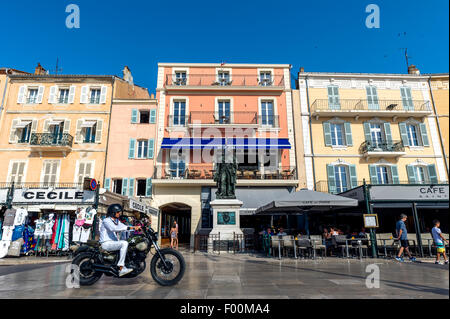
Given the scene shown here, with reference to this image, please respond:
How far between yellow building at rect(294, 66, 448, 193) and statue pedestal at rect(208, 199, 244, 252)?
7.98 meters

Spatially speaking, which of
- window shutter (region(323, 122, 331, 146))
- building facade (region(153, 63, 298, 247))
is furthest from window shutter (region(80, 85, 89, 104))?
window shutter (region(323, 122, 331, 146))

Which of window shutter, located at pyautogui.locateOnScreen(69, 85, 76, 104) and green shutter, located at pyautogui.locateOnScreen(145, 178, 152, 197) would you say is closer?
green shutter, located at pyautogui.locateOnScreen(145, 178, 152, 197)

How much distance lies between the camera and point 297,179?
17625 mm

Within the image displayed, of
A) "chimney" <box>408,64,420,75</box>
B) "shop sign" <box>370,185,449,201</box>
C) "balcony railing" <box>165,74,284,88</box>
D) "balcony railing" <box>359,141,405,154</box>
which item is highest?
"chimney" <box>408,64,420,75</box>

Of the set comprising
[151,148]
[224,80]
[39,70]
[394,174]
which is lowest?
[394,174]

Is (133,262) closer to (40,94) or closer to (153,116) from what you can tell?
(153,116)

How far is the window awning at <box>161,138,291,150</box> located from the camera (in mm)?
17391

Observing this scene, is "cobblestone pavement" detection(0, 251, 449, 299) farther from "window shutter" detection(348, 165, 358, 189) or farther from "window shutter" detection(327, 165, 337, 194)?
"window shutter" detection(348, 165, 358, 189)

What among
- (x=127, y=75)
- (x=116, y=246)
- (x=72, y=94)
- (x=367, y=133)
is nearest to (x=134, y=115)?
(x=72, y=94)

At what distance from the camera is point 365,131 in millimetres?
18656

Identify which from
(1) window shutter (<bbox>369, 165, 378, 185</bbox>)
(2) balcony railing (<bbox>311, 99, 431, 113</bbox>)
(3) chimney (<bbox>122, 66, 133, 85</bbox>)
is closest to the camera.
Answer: (1) window shutter (<bbox>369, 165, 378, 185</bbox>)

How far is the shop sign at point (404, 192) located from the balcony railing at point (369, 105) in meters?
9.86

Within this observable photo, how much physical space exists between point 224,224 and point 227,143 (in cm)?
753
